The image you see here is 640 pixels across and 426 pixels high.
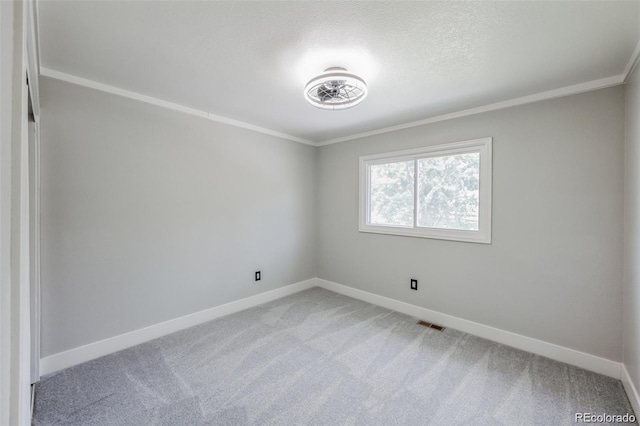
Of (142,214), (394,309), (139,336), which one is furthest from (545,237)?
(139,336)

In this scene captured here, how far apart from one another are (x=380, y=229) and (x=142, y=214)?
2744mm

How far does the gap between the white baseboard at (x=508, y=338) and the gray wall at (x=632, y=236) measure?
180mm

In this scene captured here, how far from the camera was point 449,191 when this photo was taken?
308 cm

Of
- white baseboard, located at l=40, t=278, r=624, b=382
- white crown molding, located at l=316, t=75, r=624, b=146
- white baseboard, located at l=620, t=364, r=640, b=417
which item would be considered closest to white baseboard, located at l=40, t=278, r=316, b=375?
white baseboard, located at l=40, t=278, r=624, b=382

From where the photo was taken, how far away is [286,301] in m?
3.73

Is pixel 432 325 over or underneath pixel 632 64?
underneath

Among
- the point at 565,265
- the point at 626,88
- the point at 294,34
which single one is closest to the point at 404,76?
the point at 294,34

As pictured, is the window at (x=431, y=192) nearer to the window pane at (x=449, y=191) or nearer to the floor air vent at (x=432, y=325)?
the window pane at (x=449, y=191)

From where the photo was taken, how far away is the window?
112 inches

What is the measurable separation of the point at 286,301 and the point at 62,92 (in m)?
3.14

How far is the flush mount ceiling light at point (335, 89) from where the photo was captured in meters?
1.98

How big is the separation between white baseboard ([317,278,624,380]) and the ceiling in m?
2.27

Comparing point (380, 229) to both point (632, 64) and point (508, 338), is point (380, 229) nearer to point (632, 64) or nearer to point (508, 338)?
point (508, 338)

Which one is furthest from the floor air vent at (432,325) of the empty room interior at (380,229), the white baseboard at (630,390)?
the white baseboard at (630,390)
